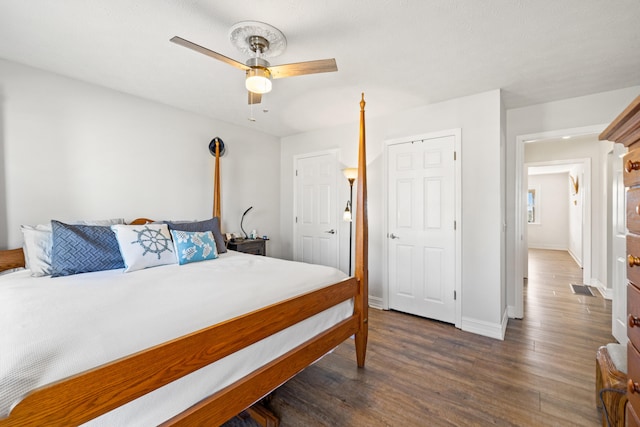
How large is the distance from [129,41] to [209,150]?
1692 mm

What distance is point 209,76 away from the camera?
8.29 ft

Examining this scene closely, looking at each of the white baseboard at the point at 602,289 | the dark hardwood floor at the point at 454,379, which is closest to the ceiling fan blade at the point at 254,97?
the dark hardwood floor at the point at 454,379

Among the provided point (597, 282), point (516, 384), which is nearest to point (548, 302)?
point (597, 282)

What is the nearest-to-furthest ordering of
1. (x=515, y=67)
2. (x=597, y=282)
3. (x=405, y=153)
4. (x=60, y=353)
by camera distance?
(x=60, y=353)
(x=515, y=67)
(x=405, y=153)
(x=597, y=282)

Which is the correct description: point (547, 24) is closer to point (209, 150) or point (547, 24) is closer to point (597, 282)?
point (209, 150)

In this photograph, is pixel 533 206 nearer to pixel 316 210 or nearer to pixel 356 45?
pixel 316 210

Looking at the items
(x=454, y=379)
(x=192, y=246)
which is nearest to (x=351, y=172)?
(x=192, y=246)

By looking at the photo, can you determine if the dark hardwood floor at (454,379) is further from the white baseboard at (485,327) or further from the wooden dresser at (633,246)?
the wooden dresser at (633,246)

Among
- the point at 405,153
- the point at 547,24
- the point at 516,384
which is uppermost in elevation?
the point at 547,24

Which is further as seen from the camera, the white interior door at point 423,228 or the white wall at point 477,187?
the white interior door at point 423,228

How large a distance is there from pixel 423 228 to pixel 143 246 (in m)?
2.84

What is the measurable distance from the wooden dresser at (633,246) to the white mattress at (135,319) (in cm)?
137

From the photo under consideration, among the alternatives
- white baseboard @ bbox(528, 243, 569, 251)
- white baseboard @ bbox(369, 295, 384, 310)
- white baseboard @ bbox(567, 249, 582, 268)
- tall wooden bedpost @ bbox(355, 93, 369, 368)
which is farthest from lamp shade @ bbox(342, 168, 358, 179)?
white baseboard @ bbox(528, 243, 569, 251)

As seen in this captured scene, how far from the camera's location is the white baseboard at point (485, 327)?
276 centimetres
